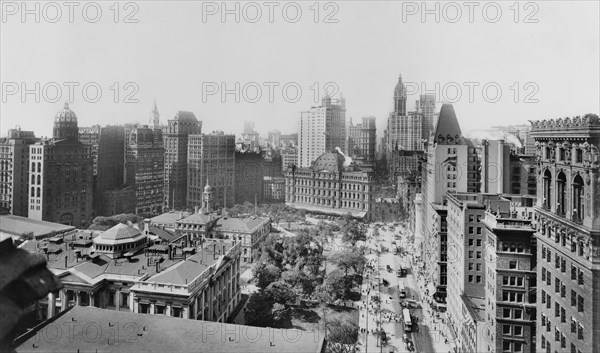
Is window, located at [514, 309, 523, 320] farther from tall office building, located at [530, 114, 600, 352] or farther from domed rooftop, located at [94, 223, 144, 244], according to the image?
domed rooftop, located at [94, 223, 144, 244]

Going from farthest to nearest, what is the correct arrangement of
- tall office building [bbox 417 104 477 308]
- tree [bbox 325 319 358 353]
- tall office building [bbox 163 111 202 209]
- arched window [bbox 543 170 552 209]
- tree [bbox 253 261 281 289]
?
tall office building [bbox 163 111 202 209]
tall office building [bbox 417 104 477 308]
tree [bbox 253 261 281 289]
tree [bbox 325 319 358 353]
arched window [bbox 543 170 552 209]

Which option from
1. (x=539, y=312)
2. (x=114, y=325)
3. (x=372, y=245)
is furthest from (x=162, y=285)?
(x=372, y=245)

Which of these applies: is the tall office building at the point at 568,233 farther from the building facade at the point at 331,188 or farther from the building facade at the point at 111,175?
the building facade at the point at 111,175

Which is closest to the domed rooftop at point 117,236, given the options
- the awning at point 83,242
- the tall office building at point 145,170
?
the awning at point 83,242

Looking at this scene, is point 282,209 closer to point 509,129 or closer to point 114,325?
point 509,129

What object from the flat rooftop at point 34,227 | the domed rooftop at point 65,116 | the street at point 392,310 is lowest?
the street at point 392,310

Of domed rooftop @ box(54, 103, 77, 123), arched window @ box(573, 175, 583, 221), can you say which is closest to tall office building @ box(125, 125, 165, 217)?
domed rooftop @ box(54, 103, 77, 123)

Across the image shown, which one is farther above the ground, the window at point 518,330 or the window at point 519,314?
the window at point 519,314
